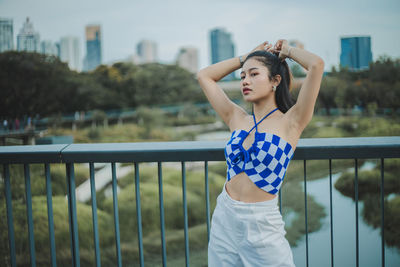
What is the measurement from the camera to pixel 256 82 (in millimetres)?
1393

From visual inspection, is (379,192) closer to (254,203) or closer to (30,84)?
(254,203)

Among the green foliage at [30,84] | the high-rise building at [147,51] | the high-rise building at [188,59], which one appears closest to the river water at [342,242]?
the green foliage at [30,84]

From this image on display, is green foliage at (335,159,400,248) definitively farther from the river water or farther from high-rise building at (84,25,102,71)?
high-rise building at (84,25,102,71)

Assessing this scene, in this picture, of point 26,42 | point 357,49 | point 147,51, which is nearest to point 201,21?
point 147,51

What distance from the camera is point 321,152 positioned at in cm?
156

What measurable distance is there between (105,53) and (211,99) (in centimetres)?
1925

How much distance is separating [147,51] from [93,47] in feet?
10.6

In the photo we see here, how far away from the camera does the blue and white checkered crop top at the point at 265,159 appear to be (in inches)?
51.1

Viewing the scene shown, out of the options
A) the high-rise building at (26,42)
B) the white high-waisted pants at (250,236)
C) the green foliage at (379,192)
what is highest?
the high-rise building at (26,42)

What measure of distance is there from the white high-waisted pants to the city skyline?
12327 millimetres

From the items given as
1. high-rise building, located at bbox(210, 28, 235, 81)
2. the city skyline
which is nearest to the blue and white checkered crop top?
the city skyline

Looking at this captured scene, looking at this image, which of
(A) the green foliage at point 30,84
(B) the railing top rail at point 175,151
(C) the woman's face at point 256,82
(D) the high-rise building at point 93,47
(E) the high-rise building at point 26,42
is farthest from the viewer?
(D) the high-rise building at point 93,47

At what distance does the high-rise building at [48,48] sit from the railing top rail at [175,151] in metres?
13.5

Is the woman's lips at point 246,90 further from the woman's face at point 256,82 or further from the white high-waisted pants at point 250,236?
the white high-waisted pants at point 250,236
